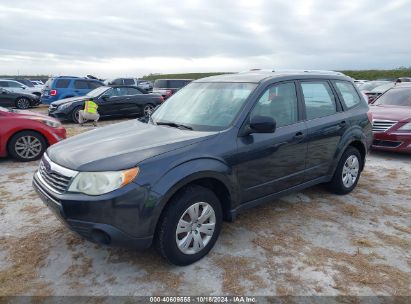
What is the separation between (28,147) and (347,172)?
5933mm

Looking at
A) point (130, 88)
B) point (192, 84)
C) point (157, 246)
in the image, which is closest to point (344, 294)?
point (157, 246)

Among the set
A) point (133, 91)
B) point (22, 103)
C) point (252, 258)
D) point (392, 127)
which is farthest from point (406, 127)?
point (22, 103)

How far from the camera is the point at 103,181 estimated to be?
2719 millimetres

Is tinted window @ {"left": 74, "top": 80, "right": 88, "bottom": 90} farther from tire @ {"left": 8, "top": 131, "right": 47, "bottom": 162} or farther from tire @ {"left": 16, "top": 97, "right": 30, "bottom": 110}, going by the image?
tire @ {"left": 8, "top": 131, "right": 47, "bottom": 162}

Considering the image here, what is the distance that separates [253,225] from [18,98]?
17162 mm

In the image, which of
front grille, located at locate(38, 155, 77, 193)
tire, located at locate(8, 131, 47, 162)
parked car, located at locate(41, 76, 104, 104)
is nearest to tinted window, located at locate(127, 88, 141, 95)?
parked car, located at locate(41, 76, 104, 104)

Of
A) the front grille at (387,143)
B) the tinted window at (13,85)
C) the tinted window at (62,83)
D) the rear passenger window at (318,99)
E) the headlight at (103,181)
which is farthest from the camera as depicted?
the tinted window at (13,85)

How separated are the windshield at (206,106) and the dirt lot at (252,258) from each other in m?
1.25

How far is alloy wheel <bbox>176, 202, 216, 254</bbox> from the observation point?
3.02 m

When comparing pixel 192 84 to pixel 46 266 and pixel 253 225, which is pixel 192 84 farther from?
pixel 46 266

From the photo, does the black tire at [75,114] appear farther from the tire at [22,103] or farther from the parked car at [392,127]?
the parked car at [392,127]

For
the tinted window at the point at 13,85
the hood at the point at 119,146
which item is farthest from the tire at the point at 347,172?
the tinted window at the point at 13,85

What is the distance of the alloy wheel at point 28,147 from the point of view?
6.70 m

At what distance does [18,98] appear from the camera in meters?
17.3
